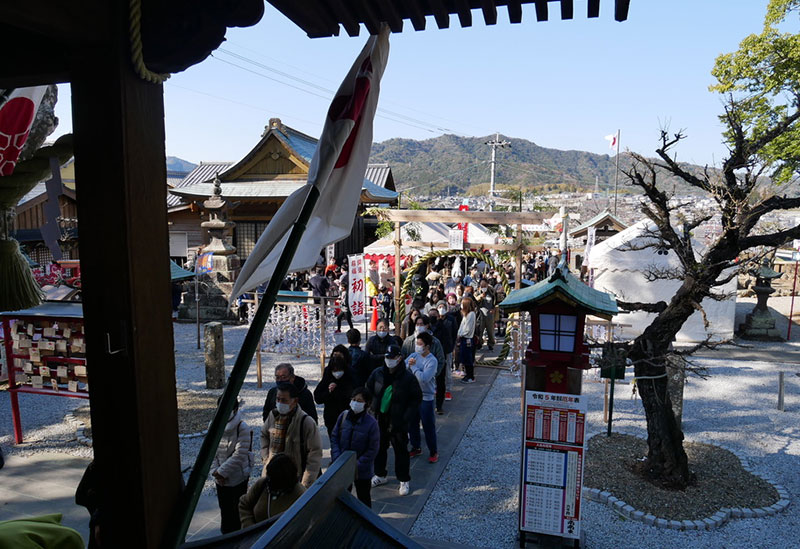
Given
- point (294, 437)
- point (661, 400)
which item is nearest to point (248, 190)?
point (294, 437)

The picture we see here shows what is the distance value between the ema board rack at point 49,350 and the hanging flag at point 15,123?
4.59 m

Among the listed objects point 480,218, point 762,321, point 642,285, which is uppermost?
point 480,218

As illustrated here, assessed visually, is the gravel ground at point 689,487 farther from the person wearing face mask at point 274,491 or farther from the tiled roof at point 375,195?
the tiled roof at point 375,195

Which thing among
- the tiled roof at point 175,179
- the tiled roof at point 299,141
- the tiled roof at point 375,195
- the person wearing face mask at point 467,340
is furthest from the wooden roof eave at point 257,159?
the person wearing face mask at point 467,340

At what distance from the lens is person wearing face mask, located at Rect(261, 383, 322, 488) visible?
4680 millimetres

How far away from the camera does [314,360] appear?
12078 millimetres

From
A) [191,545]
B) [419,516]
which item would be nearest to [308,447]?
[419,516]

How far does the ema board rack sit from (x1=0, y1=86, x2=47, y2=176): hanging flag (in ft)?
15.0

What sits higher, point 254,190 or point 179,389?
point 254,190

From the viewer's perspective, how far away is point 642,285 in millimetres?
14531

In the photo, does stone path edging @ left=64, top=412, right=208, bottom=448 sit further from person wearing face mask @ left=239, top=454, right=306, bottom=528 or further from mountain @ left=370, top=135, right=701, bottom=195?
mountain @ left=370, top=135, right=701, bottom=195

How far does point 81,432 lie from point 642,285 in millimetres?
13200

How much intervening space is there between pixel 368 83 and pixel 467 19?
432 mm

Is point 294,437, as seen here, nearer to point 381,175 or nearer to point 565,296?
point 565,296
